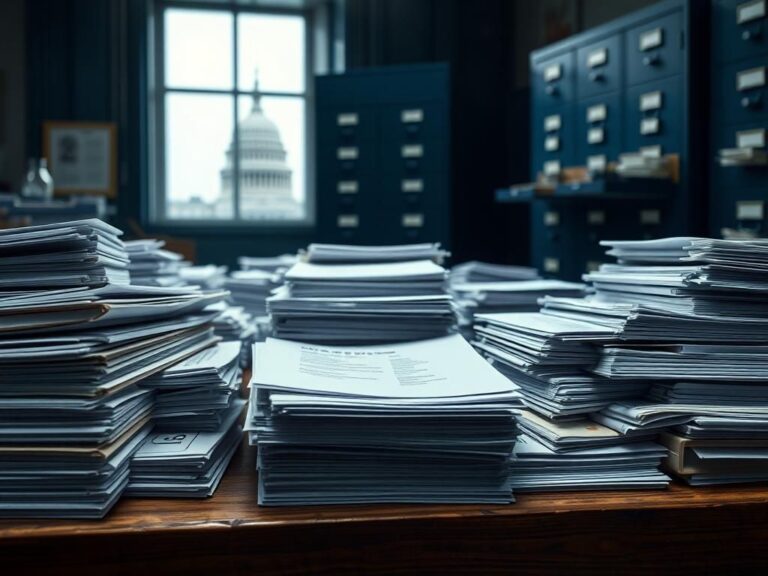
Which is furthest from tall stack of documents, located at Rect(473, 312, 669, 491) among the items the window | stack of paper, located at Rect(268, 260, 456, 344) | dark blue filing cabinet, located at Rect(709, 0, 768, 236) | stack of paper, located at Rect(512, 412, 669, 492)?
the window

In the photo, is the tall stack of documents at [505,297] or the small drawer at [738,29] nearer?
the tall stack of documents at [505,297]

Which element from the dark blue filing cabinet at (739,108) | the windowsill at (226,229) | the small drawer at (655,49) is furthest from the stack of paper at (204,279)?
the windowsill at (226,229)

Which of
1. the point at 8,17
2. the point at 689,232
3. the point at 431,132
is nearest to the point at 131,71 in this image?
the point at 8,17

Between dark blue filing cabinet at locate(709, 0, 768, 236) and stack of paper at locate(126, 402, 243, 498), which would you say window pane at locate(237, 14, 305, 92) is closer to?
dark blue filing cabinet at locate(709, 0, 768, 236)

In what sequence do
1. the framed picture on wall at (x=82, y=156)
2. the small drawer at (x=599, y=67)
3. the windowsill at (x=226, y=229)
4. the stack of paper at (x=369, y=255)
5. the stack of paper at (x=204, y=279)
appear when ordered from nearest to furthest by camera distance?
the stack of paper at (x=369, y=255)
the stack of paper at (x=204, y=279)
the small drawer at (x=599, y=67)
the framed picture on wall at (x=82, y=156)
the windowsill at (x=226, y=229)

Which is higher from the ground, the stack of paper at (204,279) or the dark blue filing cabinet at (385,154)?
the dark blue filing cabinet at (385,154)

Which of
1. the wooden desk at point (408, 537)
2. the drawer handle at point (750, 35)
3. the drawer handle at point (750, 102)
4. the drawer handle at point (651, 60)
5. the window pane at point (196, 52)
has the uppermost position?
the window pane at point (196, 52)

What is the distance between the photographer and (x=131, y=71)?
5.20m

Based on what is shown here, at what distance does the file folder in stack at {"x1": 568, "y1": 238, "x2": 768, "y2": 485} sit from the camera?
76 centimetres

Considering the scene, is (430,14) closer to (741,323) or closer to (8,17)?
(8,17)

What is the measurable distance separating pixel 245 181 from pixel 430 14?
1.82 meters

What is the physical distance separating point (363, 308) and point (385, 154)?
4113 millimetres

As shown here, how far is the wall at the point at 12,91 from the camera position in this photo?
16.5 ft

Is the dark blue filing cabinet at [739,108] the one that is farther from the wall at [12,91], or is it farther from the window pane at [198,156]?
the wall at [12,91]
